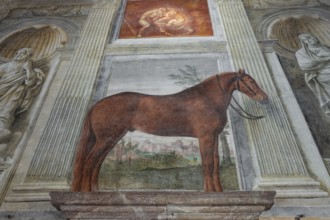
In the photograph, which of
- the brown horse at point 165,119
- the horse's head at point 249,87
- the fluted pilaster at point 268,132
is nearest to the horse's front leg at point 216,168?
the brown horse at point 165,119

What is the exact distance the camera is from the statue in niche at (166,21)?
7.97 meters

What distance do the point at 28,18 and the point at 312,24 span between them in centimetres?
676

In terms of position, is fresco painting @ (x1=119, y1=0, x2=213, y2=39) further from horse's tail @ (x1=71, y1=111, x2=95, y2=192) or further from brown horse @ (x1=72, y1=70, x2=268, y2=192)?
horse's tail @ (x1=71, y1=111, x2=95, y2=192)

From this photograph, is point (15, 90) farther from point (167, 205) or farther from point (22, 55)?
point (167, 205)

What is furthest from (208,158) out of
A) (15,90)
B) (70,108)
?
(15,90)

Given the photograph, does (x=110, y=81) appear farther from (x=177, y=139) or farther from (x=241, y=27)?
(x=241, y=27)

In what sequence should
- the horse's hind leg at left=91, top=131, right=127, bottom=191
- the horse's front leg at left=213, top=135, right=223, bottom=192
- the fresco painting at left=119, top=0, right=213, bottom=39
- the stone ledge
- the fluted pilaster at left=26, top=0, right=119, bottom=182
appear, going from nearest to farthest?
the stone ledge, the horse's front leg at left=213, top=135, right=223, bottom=192, the horse's hind leg at left=91, top=131, right=127, bottom=191, the fluted pilaster at left=26, top=0, right=119, bottom=182, the fresco painting at left=119, top=0, right=213, bottom=39

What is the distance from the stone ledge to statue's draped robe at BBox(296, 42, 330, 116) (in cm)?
250

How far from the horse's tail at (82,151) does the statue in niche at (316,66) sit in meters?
3.89

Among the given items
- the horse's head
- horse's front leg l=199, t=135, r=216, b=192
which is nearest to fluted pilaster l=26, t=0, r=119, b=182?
horse's front leg l=199, t=135, r=216, b=192

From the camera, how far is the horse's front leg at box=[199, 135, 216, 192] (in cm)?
493

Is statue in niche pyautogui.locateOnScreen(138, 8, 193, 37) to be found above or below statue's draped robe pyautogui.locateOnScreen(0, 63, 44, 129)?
above

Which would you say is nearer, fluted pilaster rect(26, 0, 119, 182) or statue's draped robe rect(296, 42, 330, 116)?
fluted pilaster rect(26, 0, 119, 182)

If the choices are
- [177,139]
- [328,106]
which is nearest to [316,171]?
[328,106]
